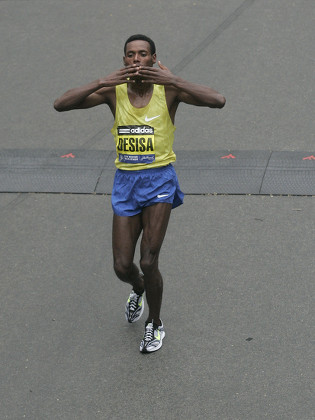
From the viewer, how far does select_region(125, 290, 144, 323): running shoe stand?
22.2 feet

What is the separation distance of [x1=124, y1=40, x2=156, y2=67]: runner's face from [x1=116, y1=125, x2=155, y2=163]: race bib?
1.51 ft

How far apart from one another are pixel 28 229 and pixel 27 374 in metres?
2.18

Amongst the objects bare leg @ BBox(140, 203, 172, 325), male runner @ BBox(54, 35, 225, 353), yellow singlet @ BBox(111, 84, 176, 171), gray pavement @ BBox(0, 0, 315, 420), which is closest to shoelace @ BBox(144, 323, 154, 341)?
gray pavement @ BBox(0, 0, 315, 420)

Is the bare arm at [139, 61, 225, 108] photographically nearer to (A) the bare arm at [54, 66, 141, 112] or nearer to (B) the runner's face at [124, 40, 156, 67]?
(B) the runner's face at [124, 40, 156, 67]

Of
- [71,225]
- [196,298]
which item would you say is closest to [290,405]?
[196,298]

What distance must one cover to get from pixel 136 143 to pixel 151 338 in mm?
1556

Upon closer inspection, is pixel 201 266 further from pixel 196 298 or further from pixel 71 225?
pixel 71 225

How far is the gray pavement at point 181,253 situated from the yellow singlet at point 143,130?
148 cm

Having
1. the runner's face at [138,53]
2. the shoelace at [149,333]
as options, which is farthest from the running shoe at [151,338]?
the runner's face at [138,53]

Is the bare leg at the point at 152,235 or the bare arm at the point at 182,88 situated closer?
the bare arm at the point at 182,88

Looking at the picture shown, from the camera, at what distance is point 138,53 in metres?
5.94

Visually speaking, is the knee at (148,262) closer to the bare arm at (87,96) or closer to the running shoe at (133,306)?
the running shoe at (133,306)

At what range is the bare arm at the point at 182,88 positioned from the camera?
5824mm

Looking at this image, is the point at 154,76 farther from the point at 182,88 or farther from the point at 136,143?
the point at 136,143
